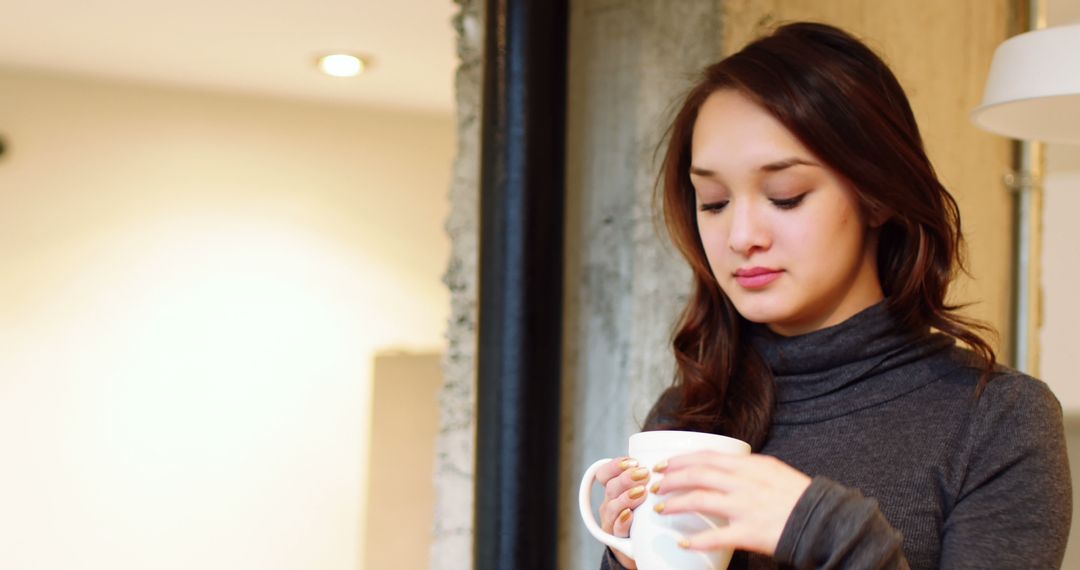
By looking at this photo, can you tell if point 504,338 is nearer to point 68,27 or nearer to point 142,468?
point 68,27

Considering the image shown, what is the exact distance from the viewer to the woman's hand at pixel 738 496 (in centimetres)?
70

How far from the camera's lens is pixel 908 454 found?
0.86m

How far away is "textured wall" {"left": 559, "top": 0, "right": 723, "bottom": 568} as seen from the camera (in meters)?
1.48

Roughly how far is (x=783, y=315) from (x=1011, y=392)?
194 mm

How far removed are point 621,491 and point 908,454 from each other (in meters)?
0.26

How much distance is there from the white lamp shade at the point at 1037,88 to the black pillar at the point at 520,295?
1.90 ft

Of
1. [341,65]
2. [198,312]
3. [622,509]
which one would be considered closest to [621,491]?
[622,509]

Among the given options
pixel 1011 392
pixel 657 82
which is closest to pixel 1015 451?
pixel 1011 392

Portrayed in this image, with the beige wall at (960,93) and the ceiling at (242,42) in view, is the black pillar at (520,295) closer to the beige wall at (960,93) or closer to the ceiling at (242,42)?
the beige wall at (960,93)

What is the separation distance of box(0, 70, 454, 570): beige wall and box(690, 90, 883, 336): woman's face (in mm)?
3194

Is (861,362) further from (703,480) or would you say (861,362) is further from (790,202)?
(703,480)

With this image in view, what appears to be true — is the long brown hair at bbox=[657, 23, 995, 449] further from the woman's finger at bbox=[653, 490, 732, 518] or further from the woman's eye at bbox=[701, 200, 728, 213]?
the woman's finger at bbox=[653, 490, 732, 518]

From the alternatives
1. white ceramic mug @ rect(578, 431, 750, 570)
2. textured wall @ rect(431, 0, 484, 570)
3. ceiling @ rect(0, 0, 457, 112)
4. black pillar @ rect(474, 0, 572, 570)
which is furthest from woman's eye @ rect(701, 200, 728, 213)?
ceiling @ rect(0, 0, 457, 112)

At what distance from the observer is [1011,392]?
0.85 m
